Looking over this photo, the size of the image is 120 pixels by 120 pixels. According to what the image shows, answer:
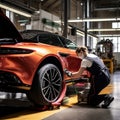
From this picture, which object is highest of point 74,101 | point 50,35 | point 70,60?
point 50,35

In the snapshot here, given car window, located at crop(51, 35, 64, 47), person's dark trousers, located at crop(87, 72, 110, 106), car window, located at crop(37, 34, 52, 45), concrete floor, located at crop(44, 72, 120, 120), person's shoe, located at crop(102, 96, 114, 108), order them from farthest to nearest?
car window, located at crop(51, 35, 64, 47) < car window, located at crop(37, 34, 52, 45) < person's dark trousers, located at crop(87, 72, 110, 106) < person's shoe, located at crop(102, 96, 114, 108) < concrete floor, located at crop(44, 72, 120, 120)

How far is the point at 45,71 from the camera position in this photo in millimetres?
5133

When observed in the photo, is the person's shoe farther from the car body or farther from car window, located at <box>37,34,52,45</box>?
car window, located at <box>37,34,52,45</box>

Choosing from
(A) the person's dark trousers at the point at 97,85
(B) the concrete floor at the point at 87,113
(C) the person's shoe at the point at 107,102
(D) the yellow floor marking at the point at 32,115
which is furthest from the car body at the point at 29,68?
(C) the person's shoe at the point at 107,102

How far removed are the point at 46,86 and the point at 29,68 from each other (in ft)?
2.08

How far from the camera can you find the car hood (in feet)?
15.2

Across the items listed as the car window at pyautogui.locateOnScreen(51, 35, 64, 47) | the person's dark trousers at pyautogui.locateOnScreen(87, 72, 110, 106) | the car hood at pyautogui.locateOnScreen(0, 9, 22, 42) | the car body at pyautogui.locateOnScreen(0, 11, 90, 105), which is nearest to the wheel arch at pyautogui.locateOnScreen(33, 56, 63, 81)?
the car body at pyautogui.locateOnScreen(0, 11, 90, 105)

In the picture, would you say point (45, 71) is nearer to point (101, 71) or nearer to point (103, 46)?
point (101, 71)

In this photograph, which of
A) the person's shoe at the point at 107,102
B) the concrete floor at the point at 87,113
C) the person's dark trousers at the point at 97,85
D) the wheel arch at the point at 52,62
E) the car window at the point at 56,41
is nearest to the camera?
the concrete floor at the point at 87,113

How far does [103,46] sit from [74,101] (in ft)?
47.2

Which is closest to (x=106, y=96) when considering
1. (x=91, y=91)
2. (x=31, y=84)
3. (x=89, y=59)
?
(x=91, y=91)

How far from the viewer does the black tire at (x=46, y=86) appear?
494cm

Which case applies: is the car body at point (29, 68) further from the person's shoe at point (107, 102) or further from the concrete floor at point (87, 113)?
the person's shoe at point (107, 102)

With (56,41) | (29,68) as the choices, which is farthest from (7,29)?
(56,41)
